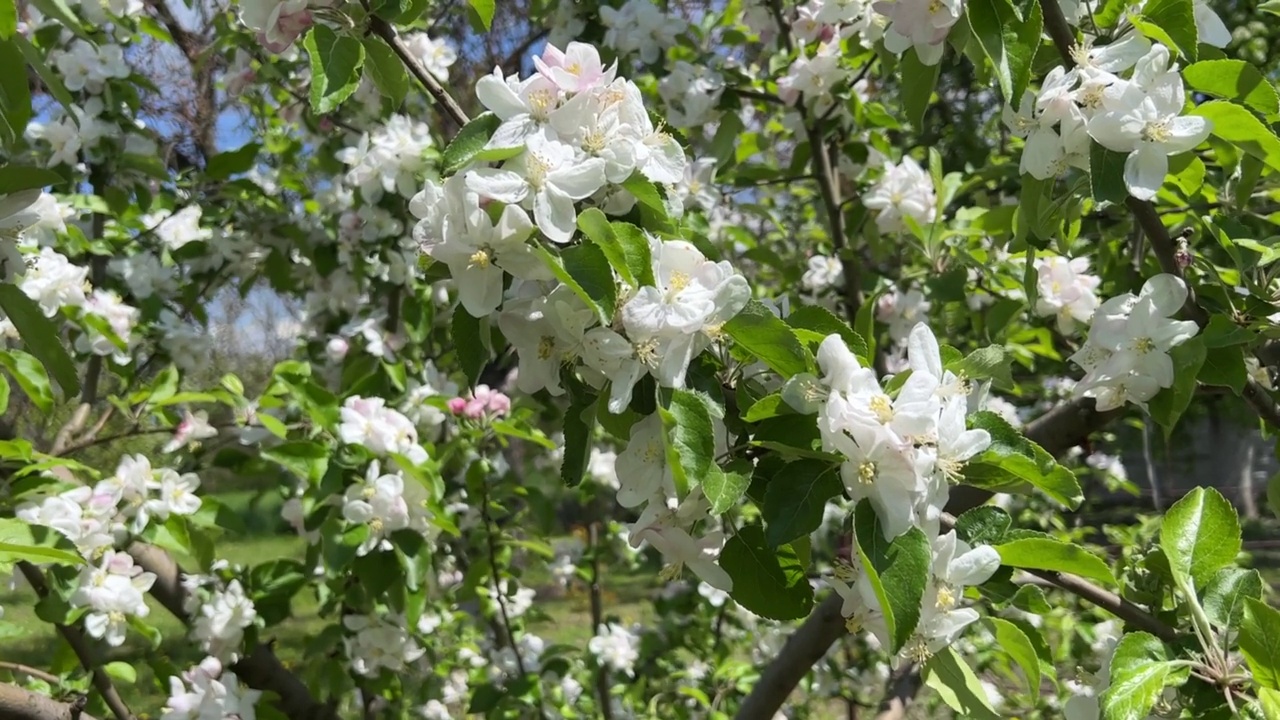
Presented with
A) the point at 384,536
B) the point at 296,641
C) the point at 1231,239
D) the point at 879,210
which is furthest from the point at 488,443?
the point at 296,641

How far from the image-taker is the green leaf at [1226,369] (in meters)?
1.06

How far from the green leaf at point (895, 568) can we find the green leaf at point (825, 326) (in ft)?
0.49

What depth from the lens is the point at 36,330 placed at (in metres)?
1.11

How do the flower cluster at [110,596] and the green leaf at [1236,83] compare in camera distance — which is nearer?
the green leaf at [1236,83]

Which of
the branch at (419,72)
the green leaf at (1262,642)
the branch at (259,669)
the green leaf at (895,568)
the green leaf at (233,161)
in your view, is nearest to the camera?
the green leaf at (895,568)

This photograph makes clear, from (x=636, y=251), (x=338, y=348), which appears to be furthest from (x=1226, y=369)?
(x=338, y=348)

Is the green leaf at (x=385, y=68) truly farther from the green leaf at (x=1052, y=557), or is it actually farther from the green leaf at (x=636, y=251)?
the green leaf at (x=1052, y=557)

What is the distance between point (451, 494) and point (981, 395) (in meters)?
1.70

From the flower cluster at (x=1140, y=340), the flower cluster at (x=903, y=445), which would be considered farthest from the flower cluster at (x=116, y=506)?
the flower cluster at (x=1140, y=340)

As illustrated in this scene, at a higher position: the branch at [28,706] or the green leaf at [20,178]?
the green leaf at [20,178]

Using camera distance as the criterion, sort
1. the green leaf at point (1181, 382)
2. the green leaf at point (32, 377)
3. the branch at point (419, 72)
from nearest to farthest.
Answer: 1. the branch at point (419, 72)
2. the green leaf at point (1181, 382)
3. the green leaf at point (32, 377)

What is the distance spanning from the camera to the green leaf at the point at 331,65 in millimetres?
923

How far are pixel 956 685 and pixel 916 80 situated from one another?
0.74 meters

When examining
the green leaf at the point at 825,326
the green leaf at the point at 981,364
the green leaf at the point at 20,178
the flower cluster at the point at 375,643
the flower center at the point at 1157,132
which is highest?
the green leaf at the point at 20,178
